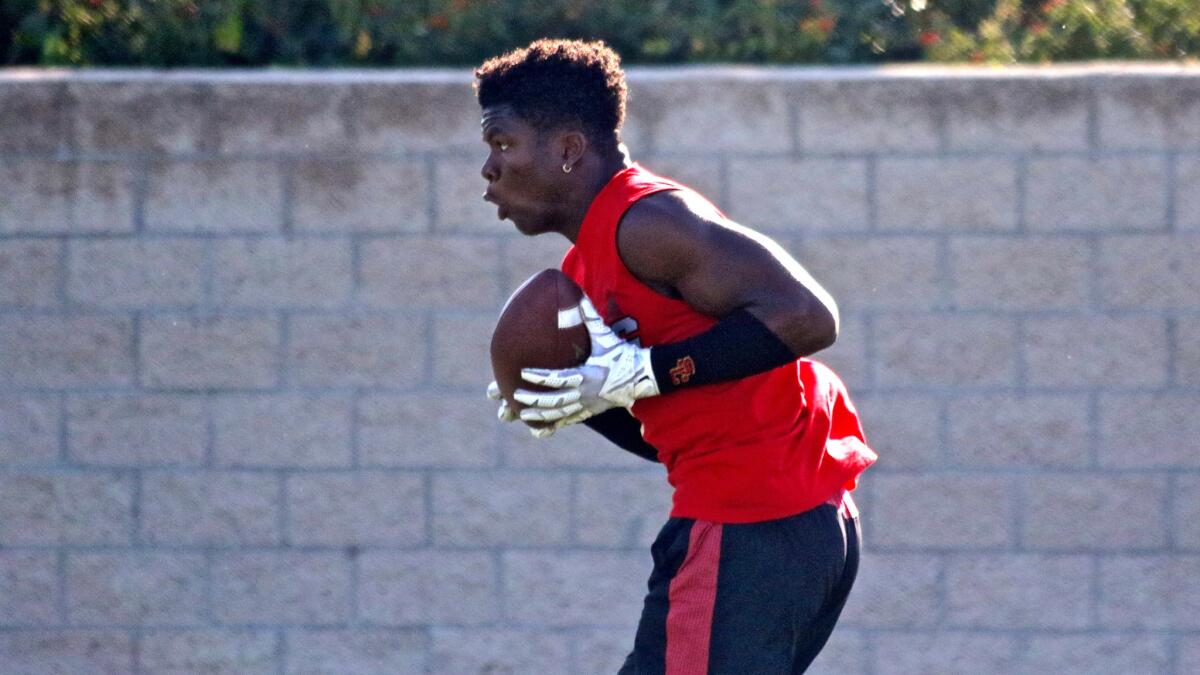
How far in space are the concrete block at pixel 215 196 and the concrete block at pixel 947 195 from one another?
5.39ft

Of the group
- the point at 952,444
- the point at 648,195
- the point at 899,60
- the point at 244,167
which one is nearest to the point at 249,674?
the point at 244,167

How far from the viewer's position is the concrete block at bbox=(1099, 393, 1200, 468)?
432cm

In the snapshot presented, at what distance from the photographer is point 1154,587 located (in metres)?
4.36

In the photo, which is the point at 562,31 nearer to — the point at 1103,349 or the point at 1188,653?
the point at 1103,349

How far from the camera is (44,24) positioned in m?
5.02

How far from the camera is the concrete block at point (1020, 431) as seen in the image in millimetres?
4336

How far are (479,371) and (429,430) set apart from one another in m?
0.21

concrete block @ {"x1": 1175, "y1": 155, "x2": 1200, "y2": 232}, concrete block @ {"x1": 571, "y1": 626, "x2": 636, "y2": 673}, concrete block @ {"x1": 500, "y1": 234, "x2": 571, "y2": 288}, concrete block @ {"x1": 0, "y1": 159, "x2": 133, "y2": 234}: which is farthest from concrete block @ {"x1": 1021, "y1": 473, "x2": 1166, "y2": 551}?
concrete block @ {"x1": 0, "y1": 159, "x2": 133, "y2": 234}

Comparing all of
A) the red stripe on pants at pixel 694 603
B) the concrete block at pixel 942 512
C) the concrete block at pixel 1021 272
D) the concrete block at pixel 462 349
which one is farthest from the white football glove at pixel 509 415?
the concrete block at pixel 1021 272

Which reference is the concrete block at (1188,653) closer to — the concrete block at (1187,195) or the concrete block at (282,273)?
the concrete block at (1187,195)

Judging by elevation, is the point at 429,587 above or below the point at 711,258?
below

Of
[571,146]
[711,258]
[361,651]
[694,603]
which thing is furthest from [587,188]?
[361,651]

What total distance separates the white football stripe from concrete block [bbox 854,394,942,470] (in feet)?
5.59

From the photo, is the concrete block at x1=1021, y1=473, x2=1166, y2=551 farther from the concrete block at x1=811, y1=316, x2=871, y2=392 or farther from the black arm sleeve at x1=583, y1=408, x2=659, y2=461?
the black arm sleeve at x1=583, y1=408, x2=659, y2=461
